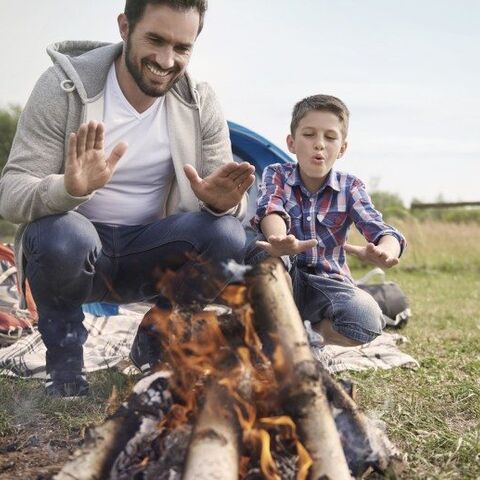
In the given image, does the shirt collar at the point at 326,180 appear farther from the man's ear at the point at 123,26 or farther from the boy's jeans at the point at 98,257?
the man's ear at the point at 123,26

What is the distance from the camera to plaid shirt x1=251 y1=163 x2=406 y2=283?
3465 mm

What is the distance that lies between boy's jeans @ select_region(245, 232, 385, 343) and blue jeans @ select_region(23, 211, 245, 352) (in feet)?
0.90

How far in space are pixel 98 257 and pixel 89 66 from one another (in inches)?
35.9

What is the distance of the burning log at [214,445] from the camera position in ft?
6.34

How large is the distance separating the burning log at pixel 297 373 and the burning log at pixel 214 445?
21 cm

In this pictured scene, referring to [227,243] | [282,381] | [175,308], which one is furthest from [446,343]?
[282,381]

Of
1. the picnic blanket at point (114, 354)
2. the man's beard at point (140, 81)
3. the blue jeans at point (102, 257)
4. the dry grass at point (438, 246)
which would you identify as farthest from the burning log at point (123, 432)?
the dry grass at point (438, 246)

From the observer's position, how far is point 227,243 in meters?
3.21

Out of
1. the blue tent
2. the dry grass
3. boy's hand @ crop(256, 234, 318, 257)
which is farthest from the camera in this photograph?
the dry grass

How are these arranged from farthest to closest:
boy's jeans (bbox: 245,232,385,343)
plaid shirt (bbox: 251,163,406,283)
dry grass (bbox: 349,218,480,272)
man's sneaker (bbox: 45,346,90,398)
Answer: dry grass (bbox: 349,218,480,272) < plaid shirt (bbox: 251,163,406,283) < boy's jeans (bbox: 245,232,385,343) < man's sneaker (bbox: 45,346,90,398)

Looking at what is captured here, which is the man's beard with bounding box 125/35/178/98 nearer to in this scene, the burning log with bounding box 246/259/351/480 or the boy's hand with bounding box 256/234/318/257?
the boy's hand with bounding box 256/234/318/257

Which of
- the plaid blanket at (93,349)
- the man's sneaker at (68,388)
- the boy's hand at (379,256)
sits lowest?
the plaid blanket at (93,349)

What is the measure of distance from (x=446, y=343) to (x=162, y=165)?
2.47 m

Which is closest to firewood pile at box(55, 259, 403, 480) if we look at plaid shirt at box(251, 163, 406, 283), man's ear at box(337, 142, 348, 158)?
plaid shirt at box(251, 163, 406, 283)
